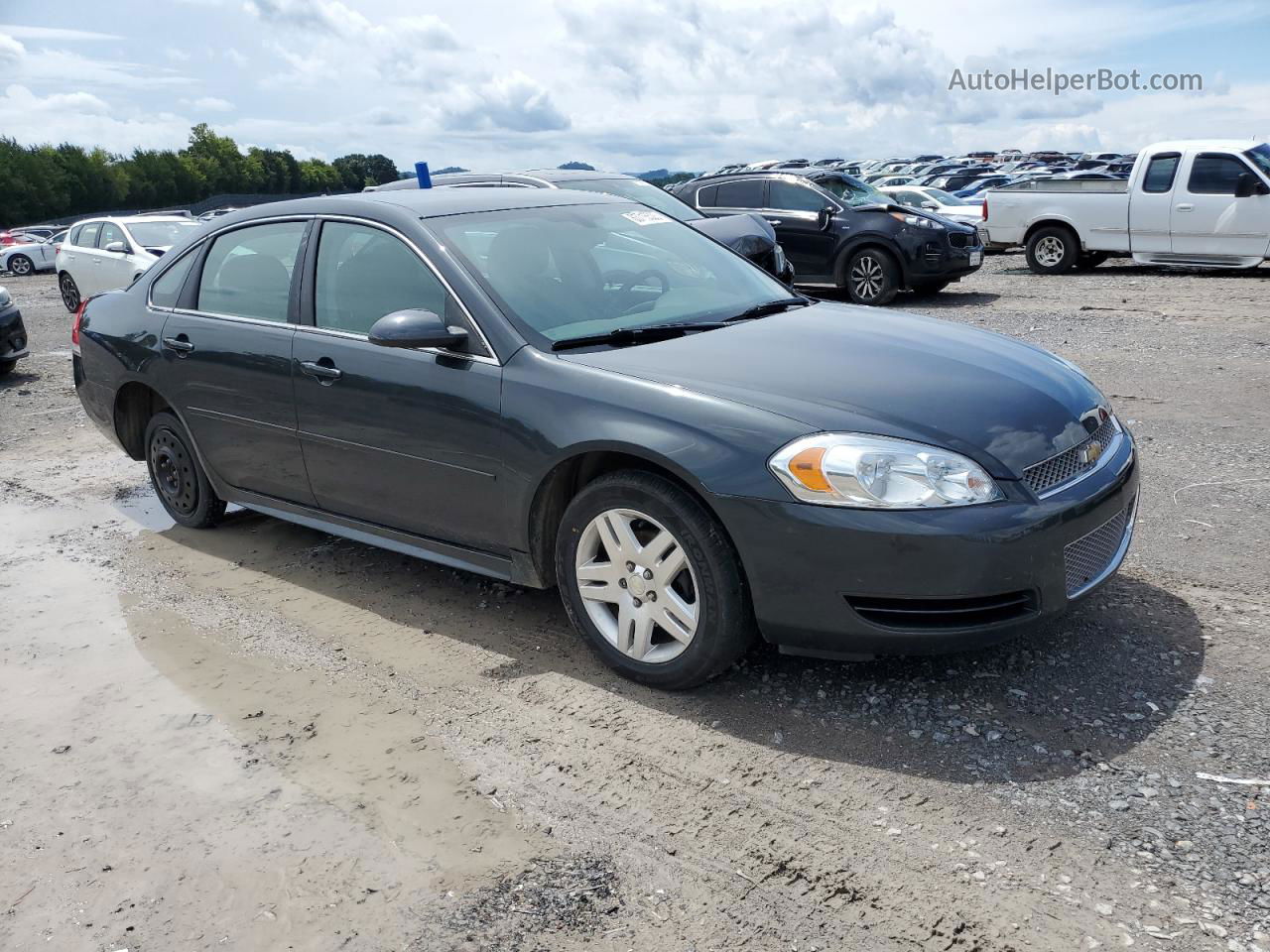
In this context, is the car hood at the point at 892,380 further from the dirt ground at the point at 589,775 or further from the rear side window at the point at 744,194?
the rear side window at the point at 744,194

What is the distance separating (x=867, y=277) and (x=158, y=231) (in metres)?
10.1

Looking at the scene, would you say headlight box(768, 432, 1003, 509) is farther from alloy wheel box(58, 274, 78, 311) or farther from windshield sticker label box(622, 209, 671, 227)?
alloy wheel box(58, 274, 78, 311)

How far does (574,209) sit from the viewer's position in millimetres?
4848

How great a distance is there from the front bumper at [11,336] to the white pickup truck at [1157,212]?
1311 cm

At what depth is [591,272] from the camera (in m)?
4.47

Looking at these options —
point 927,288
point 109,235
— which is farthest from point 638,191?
point 109,235

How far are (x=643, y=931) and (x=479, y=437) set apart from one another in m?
1.94

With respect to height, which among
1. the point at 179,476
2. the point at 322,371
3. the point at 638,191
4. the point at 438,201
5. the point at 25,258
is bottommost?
the point at 25,258

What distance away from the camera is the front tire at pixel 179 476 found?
18.6 ft

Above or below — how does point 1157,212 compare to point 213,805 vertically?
above

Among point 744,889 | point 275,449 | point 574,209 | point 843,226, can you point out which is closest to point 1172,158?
point 843,226

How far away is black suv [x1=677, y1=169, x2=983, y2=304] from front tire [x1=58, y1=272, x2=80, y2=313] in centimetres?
972

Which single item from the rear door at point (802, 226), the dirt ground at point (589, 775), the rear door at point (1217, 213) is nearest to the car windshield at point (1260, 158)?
the rear door at point (1217, 213)

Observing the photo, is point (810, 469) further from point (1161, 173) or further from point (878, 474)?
point (1161, 173)
